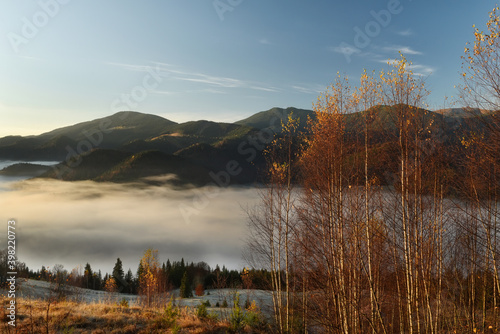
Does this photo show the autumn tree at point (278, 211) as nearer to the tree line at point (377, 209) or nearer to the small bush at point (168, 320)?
the tree line at point (377, 209)

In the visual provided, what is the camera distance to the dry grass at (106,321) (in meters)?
10.5

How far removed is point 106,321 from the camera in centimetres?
1170

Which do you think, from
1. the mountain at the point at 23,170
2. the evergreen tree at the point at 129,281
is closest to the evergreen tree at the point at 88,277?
the evergreen tree at the point at 129,281

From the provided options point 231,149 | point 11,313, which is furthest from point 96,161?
point 11,313

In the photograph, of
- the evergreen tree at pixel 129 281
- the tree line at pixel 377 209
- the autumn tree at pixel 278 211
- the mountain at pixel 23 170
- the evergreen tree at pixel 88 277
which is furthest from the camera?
the mountain at pixel 23 170

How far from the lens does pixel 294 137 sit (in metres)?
13.0

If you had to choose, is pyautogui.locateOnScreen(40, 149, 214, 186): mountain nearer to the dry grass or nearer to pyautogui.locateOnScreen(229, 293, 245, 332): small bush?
the dry grass

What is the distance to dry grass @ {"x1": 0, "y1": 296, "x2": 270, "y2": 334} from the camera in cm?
1052

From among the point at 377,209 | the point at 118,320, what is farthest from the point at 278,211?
the point at 118,320

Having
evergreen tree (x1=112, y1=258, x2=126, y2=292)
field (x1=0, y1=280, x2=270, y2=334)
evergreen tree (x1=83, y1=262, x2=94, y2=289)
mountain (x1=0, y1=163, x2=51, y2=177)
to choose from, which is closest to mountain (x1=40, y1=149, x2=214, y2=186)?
mountain (x1=0, y1=163, x2=51, y2=177)

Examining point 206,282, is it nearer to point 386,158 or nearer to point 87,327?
point 87,327

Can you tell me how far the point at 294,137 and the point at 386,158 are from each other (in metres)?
4.20

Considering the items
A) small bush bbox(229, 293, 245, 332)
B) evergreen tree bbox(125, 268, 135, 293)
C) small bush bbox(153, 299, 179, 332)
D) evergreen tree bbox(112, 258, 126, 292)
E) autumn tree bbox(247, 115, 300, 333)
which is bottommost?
evergreen tree bbox(125, 268, 135, 293)

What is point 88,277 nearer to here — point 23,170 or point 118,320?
point 118,320
